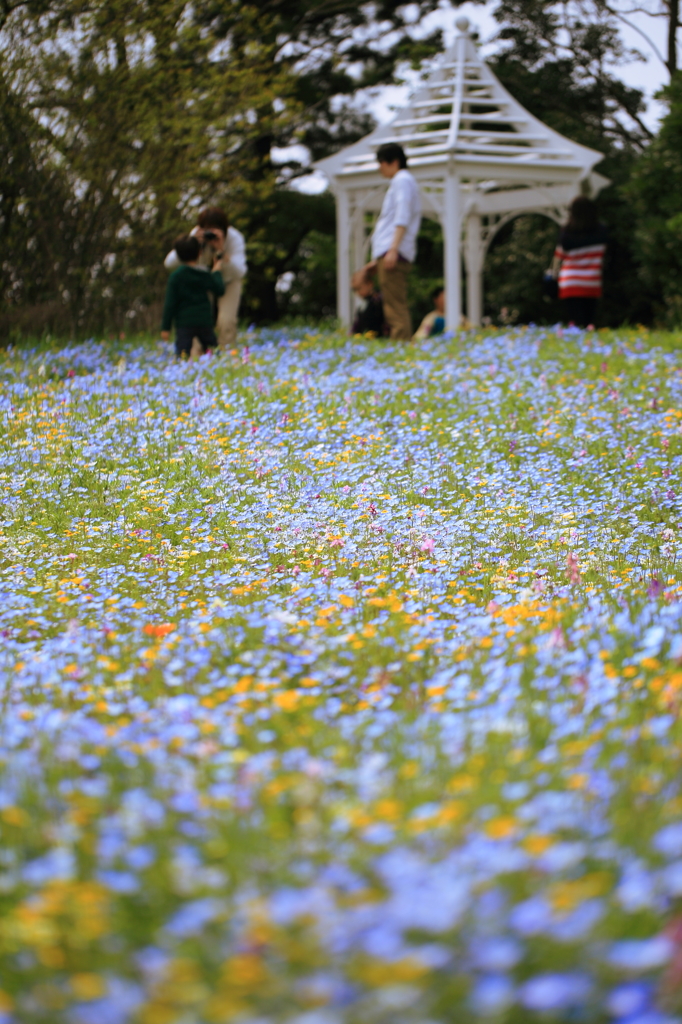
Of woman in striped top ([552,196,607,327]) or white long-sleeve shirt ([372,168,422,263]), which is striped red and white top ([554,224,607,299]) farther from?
white long-sleeve shirt ([372,168,422,263])

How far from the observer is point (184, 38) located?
41.0 ft

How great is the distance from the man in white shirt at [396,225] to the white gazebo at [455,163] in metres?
3.07

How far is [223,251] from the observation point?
394 inches

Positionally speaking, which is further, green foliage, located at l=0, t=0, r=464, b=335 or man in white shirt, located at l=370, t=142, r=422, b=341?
green foliage, located at l=0, t=0, r=464, b=335

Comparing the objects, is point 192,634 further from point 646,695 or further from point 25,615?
point 646,695

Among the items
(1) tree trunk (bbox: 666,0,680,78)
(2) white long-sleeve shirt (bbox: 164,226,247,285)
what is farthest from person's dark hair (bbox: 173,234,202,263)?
(1) tree trunk (bbox: 666,0,680,78)

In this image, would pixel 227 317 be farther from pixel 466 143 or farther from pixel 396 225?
pixel 466 143

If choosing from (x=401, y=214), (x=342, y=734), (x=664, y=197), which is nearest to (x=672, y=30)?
(x=664, y=197)

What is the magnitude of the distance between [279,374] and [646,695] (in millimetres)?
6795

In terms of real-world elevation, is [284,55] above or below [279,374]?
above

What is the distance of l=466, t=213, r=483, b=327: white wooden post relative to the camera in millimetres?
17453

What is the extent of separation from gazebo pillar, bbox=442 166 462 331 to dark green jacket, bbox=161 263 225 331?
183 inches

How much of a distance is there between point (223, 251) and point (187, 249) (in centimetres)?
56

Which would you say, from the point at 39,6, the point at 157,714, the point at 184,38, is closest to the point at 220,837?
the point at 157,714
